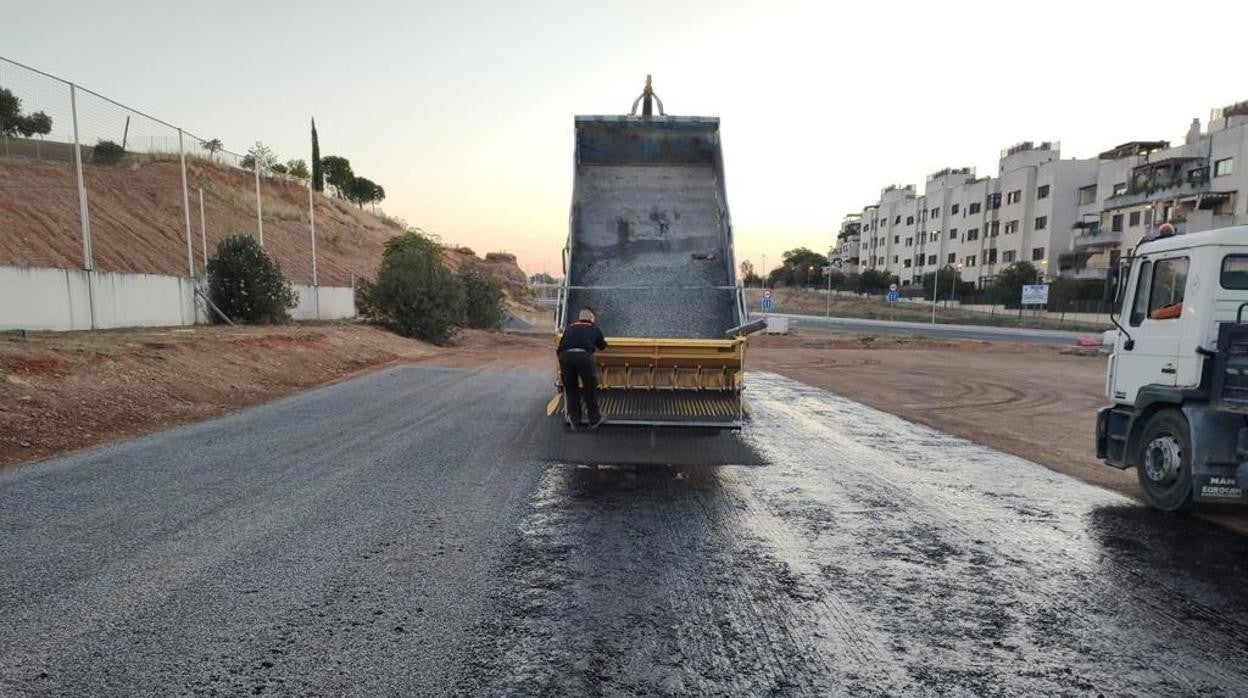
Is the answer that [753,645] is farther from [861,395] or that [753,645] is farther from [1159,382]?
[861,395]

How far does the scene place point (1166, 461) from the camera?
6.15 metres

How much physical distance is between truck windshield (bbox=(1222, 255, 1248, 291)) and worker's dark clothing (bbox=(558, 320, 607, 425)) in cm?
576

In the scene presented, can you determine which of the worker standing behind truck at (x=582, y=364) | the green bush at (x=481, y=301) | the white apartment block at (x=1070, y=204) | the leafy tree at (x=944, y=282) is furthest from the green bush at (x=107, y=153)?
the leafy tree at (x=944, y=282)

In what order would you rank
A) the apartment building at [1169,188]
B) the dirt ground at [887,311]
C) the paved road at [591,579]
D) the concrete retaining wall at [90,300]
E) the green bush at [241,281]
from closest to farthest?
the paved road at [591,579] → the concrete retaining wall at [90,300] → the green bush at [241,281] → the apartment building at [1169,188] → the dirt ground at [887,311]

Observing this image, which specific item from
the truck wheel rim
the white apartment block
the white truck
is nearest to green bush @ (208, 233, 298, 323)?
the white truck

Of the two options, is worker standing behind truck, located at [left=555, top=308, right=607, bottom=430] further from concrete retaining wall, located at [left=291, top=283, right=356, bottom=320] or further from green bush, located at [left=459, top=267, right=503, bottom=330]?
green bush, located at [left=459, top=267, right=503, bottom=330]

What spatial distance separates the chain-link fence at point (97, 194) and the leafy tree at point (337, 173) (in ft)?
116

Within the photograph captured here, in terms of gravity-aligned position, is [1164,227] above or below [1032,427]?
above

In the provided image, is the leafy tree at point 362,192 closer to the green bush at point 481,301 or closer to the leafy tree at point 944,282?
the green bush at point 481,301

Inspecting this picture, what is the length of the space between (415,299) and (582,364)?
20.9 meters

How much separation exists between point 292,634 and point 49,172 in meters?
21.8

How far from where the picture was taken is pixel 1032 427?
1152cm

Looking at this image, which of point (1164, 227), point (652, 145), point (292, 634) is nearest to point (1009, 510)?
point (1164, 227)

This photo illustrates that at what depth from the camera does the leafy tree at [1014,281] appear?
5947 centimetres
